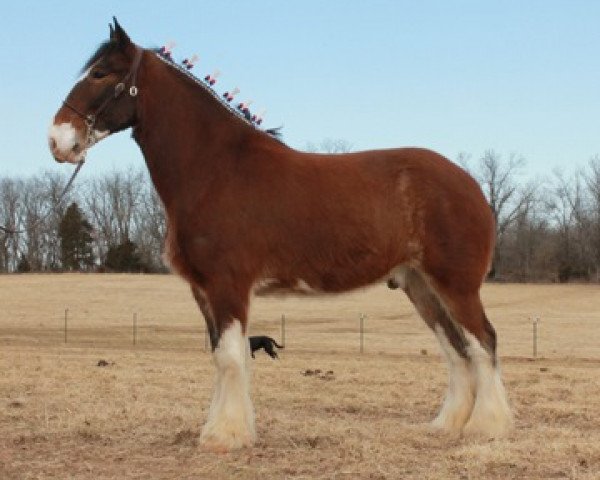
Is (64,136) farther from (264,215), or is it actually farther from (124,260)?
(124,260)

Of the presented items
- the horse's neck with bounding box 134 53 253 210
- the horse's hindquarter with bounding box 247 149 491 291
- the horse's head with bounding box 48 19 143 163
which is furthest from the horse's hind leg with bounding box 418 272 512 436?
the horse's head with bounding box 48 19 143 163

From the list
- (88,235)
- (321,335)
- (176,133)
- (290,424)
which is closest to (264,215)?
(176,133)

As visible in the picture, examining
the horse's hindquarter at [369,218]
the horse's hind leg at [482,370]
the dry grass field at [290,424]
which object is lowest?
the dry grass field at [290,424]

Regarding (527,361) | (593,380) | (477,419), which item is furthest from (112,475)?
(527,361)

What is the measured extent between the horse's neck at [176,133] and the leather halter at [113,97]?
0.09 meters

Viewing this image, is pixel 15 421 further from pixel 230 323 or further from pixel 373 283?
pixel 373 283

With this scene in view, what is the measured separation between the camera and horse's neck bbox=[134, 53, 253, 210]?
728 cm

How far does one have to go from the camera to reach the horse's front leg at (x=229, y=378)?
271 inches

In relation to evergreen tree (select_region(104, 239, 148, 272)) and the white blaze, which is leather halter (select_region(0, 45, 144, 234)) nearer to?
the white blaze

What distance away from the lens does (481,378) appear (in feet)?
25.0

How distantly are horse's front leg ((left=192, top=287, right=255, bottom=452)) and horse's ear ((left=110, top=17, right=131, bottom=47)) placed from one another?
95.1 inches

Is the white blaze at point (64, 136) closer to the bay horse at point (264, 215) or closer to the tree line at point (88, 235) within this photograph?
the bay horse at point (264, 215)

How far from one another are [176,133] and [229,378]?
2.32 metres

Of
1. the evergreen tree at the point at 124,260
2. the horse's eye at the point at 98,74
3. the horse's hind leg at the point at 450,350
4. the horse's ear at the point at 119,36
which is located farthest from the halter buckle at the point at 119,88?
the evergreen tree at the point at 124,260
